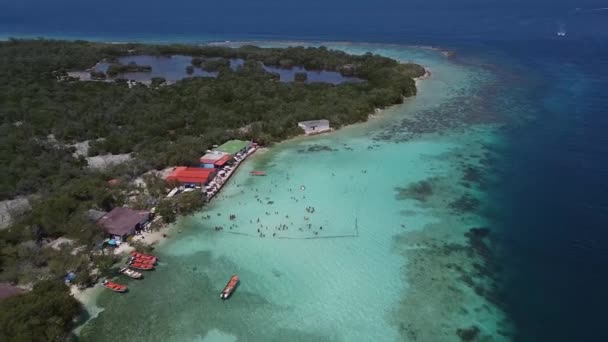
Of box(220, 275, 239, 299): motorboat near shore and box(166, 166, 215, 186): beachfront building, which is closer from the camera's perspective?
box(220, 275, 239, 299): motorboat near shore

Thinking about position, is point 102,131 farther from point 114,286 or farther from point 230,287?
point 230,287

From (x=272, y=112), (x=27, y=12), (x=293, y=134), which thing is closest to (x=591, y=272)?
(x=293, y=134)

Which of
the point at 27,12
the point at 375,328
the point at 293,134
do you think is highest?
the point at 27,12

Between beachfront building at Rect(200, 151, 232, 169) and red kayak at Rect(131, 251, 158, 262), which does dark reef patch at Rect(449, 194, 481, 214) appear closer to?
beachfront building at Rect(200, 151, 232, 169)

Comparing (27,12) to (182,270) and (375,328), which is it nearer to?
(182,270)

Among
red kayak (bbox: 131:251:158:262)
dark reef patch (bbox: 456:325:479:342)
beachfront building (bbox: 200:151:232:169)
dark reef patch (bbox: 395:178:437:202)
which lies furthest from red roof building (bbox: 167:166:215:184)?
dark reef patch (bbox: 456:325:479:342)

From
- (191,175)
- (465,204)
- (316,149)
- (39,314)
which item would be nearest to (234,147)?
(191,175)
